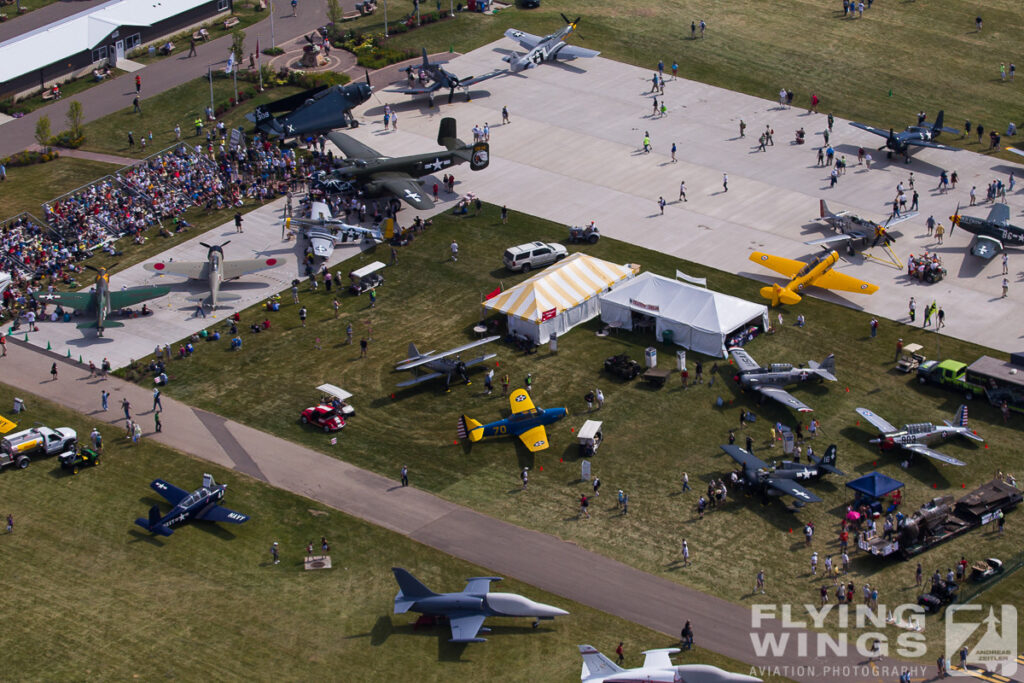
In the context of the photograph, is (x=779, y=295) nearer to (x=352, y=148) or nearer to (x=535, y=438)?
(x=535, y=438)

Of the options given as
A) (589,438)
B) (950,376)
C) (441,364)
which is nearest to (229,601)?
(441,364)

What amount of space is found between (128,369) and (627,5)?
69.2 m

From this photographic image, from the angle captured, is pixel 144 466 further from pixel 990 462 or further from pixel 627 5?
pixel 627 5

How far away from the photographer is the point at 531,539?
60219mm

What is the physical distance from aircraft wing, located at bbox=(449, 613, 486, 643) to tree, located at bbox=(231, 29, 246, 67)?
68.5 m

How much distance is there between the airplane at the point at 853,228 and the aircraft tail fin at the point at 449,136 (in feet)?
86.5

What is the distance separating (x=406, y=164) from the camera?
89.8 metres

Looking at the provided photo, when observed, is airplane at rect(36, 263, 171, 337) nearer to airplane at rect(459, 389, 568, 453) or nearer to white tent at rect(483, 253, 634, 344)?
white tent at rect(483, 253, 634, 344)

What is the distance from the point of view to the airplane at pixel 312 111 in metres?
96.5

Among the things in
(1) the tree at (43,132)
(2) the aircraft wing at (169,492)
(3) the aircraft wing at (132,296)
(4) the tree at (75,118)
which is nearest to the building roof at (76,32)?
(4) the tree at (75,118)

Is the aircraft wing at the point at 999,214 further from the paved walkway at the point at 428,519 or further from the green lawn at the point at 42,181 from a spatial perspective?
the green lawn at the point at 42,181

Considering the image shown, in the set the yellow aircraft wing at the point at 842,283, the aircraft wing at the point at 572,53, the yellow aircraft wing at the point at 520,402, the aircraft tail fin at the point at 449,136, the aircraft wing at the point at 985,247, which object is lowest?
the yellow aircraft wing at the point at 520,402

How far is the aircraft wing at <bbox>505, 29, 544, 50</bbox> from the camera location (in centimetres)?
11088

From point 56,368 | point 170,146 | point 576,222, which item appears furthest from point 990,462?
point 170,146
